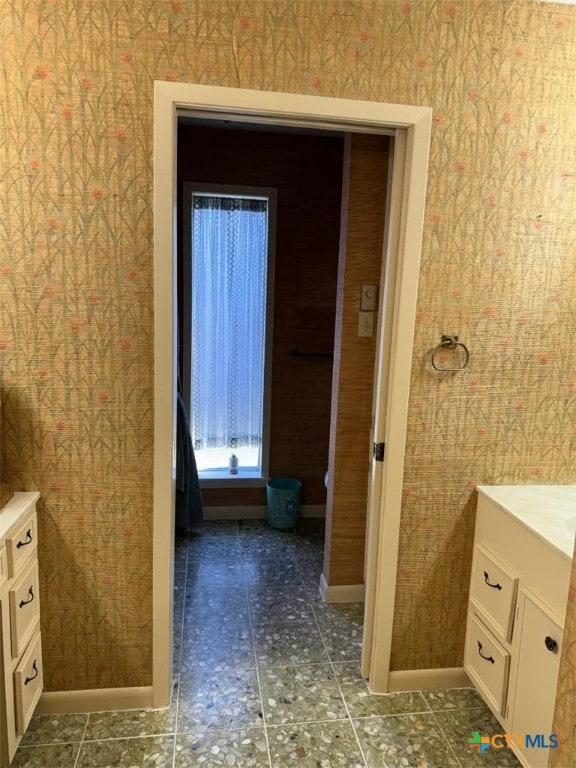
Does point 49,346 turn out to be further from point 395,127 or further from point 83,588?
point 395,127

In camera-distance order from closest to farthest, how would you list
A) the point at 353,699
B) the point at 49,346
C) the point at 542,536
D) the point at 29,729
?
the point at 542,536 → the point at 49,346 → the point at 29,729 → the point at 353,699

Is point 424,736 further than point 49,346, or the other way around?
point 424,736

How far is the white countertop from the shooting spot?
1.58 meters

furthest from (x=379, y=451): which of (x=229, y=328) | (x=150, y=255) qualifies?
(x=229, y=328)

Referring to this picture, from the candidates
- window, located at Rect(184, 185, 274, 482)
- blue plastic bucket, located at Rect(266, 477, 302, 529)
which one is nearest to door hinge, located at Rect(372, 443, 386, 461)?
blue plastic bucket, located at Rect(266, 477, 302, 529)

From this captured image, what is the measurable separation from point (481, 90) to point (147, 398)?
4.94 feet

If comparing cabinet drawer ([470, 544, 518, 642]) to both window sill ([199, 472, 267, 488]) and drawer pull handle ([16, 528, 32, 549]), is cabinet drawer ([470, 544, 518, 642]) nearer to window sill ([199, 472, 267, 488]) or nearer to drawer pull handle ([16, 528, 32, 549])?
drawer pull handle ([16, 528, 32, 549])

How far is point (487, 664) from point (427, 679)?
0.31 meters

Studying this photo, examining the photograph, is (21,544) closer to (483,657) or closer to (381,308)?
(381,308)

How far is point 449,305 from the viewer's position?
189cm

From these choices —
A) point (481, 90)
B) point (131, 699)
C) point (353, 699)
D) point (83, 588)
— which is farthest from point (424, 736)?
point (481, 90)

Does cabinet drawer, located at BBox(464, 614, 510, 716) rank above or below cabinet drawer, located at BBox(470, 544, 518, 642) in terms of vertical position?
below

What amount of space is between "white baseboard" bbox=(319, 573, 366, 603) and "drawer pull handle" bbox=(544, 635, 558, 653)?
122cm

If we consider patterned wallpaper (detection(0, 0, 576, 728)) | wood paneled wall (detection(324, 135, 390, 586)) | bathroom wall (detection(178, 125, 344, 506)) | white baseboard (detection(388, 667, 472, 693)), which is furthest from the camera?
bathroom wall (detection(178, 125, 344, 506))
